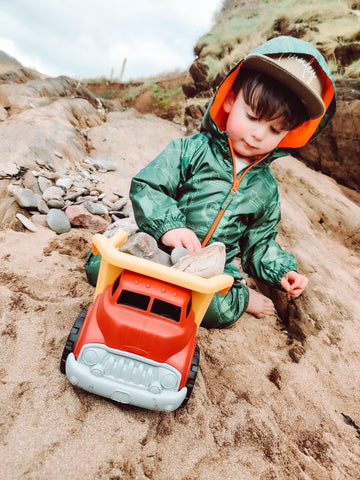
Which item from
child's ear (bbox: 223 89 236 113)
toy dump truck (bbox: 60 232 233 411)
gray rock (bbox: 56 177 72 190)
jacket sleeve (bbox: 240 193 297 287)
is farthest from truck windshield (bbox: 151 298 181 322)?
gray rock (bbox: 56 177 72 190)

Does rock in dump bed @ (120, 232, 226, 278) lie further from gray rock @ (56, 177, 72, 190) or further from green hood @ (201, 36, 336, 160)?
gray rock @ (56, 177, 72, 190)

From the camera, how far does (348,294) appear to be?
78.2 inches

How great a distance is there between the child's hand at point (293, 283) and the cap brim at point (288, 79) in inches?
31.4

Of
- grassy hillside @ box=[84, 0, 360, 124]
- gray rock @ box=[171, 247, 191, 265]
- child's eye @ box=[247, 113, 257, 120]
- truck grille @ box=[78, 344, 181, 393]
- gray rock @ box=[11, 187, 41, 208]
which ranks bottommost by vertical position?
gray rock @ box=[11, 187, 41, 208]

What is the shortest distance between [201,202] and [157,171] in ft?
0.88

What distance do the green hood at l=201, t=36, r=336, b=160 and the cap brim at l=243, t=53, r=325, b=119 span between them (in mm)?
59

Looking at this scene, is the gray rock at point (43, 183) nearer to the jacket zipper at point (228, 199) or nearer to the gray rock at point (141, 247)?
the jacket zipper at point (228, 199)

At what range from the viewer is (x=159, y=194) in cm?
142

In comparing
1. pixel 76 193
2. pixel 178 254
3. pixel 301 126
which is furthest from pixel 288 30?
pixel 178 254

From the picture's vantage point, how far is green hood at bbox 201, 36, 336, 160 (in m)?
1.40

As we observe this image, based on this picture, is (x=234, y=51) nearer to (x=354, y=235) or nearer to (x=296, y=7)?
(x=296, y=7)

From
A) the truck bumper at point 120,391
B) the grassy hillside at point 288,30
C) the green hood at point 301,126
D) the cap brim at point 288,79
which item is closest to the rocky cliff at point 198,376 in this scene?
the truck bumper at point 120,391

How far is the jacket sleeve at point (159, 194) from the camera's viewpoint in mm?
1313

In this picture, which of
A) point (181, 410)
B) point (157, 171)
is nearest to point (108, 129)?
point (157, 171)
